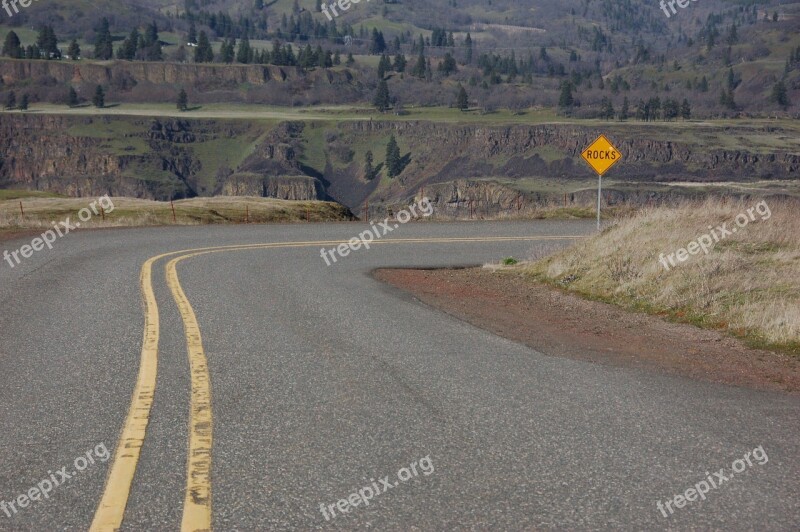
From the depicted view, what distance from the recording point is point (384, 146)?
629 ft

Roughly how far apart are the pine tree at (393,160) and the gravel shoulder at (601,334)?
167510 mm

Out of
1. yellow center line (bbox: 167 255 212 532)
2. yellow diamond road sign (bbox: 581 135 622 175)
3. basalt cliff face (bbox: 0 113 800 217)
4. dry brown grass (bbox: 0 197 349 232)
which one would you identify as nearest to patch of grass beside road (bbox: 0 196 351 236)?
dry brown grass (bbox: 0 197 349 232)

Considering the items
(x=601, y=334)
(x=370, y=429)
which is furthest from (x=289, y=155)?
(x=370, y=429)

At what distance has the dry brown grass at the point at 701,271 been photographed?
34.0ft

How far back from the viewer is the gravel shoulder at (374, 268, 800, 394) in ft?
26.5

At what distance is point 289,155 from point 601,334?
178 metres

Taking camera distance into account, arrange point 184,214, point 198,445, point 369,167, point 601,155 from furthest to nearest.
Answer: point 369,167 < point 184,214 < point 601,155 < point 198,445

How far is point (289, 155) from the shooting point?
184 metres

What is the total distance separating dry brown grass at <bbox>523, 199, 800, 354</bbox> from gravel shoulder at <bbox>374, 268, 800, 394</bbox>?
417 mm

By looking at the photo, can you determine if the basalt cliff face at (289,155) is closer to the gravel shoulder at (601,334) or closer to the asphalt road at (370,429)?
the gravel shoulder at (601,334)

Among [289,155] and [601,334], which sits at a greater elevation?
[601,334]

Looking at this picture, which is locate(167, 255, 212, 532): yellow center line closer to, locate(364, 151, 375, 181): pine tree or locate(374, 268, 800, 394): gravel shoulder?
locate(374, 268, 800, 394): gravel shoulder

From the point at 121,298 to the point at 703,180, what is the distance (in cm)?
13844

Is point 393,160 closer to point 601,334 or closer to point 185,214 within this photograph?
point 185,214
